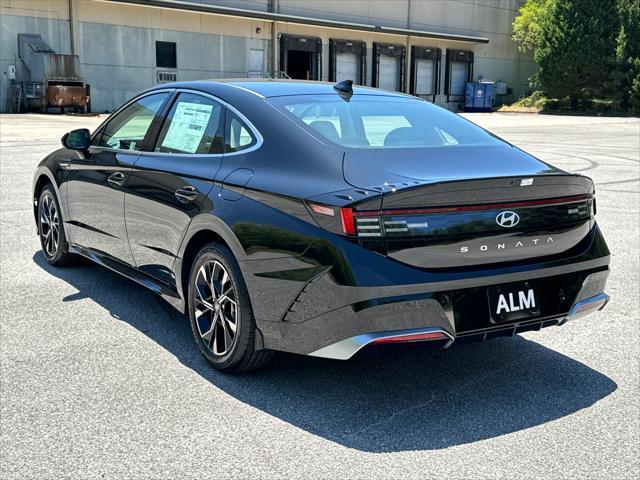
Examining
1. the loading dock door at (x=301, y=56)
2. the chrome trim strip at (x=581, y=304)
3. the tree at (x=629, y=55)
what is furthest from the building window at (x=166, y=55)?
the chrome trim strip at (x=581, y=304)

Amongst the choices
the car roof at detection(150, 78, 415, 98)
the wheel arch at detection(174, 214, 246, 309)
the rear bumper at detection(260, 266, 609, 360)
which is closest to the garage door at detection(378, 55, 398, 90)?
the car roof at detection(150, 78, 415, 98)

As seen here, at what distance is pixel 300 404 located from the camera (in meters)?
3.61

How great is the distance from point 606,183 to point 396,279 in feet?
32.6

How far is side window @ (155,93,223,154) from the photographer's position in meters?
4.20

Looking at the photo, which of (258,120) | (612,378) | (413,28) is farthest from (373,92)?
(413,28)

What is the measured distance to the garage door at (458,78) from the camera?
160 feet

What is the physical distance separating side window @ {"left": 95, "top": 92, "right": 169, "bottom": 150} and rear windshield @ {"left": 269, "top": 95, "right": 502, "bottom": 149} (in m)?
1.13

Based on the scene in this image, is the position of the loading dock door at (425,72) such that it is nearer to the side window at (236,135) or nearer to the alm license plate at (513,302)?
the side window at (236,135)

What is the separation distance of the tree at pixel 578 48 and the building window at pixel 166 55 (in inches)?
964

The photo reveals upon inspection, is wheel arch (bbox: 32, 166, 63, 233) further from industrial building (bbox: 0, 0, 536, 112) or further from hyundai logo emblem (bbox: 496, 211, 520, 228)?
industrial building (bbox: 0, 0, 536, 112)

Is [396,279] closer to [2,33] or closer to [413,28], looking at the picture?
[2,33]

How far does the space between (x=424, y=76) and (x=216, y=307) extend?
148 ft

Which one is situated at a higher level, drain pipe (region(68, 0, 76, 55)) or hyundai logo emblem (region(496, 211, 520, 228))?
drain pipe (region(68, 0, 76, 55))

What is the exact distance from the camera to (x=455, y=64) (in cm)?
4884
